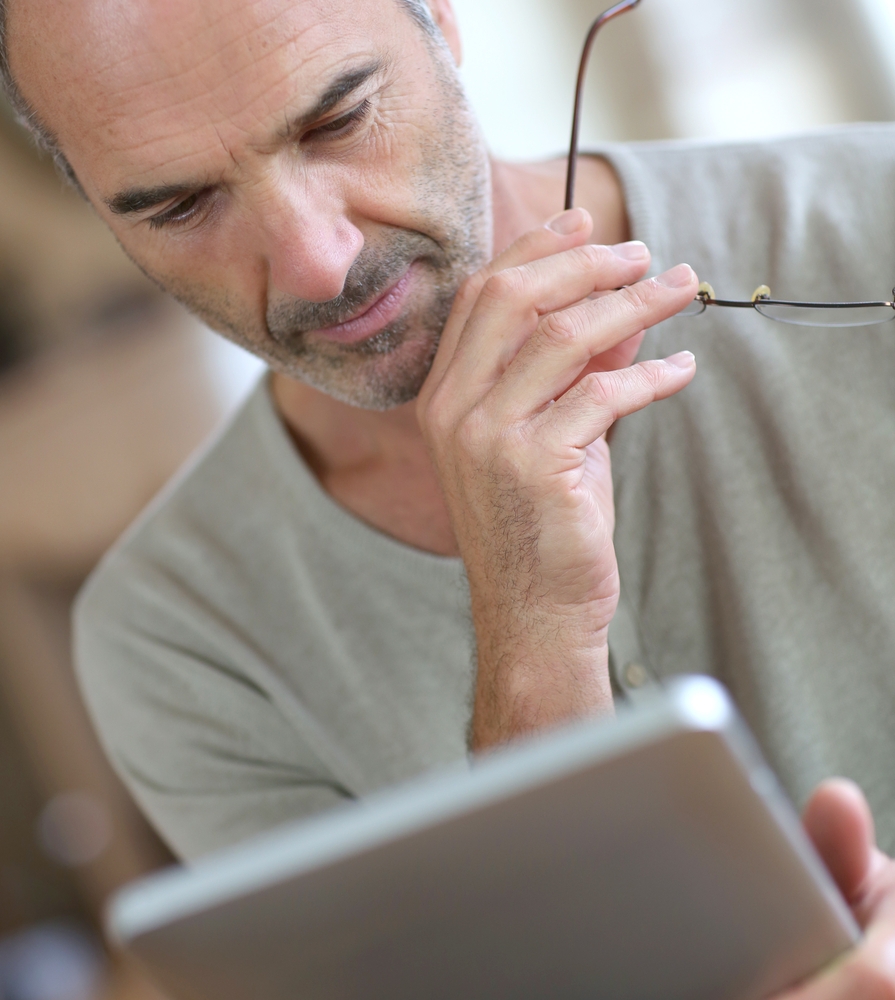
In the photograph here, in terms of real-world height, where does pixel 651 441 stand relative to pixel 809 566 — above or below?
above

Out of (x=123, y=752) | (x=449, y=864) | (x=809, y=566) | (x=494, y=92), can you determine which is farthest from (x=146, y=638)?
(x=494, y=92)

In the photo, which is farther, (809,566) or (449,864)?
(809,566)

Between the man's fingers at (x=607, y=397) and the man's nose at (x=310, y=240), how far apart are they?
0.80 ft

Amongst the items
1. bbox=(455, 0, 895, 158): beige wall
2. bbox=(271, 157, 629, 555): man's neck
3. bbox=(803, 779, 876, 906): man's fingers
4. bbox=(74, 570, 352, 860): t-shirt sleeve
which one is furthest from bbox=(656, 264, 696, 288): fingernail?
bbox=(455, 0, 895, 158): beige wall

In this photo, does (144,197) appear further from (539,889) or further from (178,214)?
(539,889)

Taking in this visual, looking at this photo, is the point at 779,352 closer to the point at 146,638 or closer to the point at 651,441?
the point at 651,441

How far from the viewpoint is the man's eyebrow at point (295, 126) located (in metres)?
0.86

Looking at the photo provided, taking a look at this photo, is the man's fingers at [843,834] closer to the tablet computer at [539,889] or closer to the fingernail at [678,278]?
the tablet computer at [539,889]

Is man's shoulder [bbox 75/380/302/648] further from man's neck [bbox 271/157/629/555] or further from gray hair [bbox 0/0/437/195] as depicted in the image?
gray hair [bbox 0/0/437/195]

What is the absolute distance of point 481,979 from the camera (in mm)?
516

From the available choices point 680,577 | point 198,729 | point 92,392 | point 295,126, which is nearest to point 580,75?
point 295,126

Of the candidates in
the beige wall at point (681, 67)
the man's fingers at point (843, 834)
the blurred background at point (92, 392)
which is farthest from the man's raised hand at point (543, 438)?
the blurred background at point (92, 392)

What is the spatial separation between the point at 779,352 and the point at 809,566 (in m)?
0.22

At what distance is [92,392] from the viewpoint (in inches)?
127
